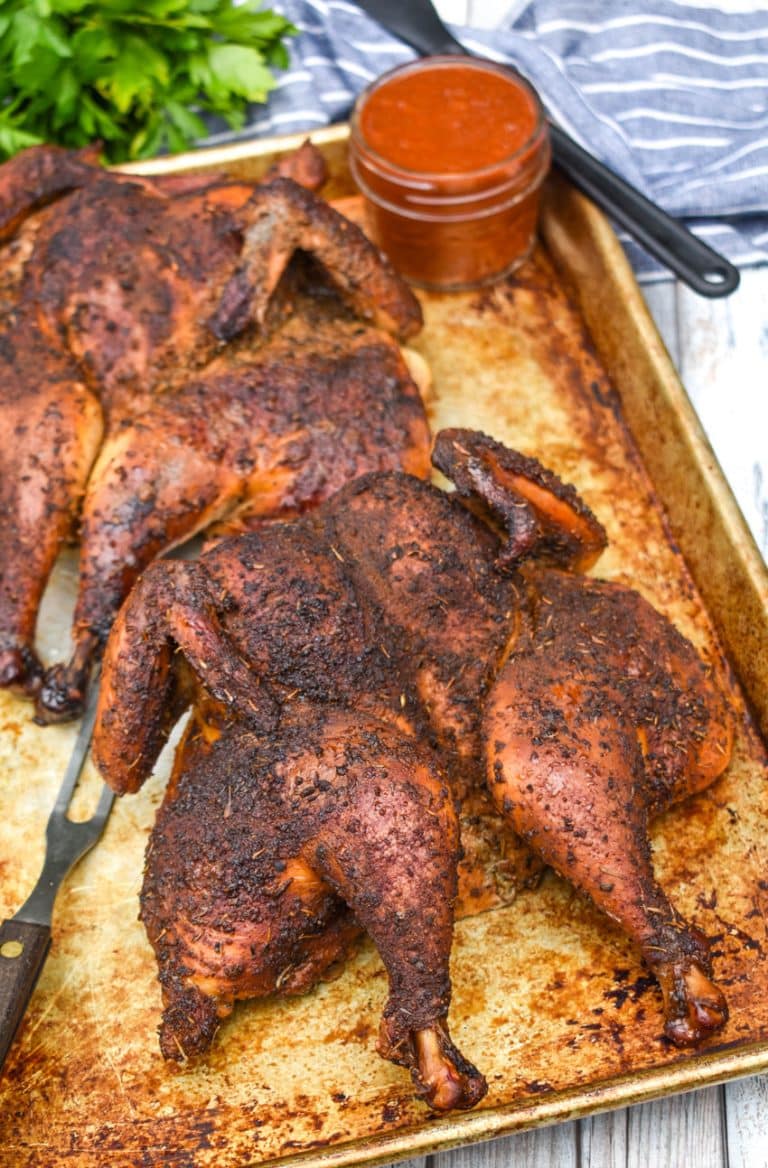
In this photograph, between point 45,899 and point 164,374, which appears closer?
point 45,899

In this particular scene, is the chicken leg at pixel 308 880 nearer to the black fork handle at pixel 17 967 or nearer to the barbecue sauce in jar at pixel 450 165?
the black fork handle at pixel 17 967

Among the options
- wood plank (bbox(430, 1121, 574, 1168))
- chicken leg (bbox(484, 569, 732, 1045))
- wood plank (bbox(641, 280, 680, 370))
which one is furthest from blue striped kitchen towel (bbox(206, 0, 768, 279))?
wood plank (bbox(430, 1121, 574, 1168))

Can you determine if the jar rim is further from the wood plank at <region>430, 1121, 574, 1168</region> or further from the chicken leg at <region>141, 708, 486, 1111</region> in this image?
the wood plank at <region>430, 1121, 574, 1168</region>

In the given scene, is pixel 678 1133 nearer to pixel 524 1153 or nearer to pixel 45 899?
pixel 524 1153

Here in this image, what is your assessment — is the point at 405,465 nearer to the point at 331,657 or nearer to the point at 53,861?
the point at 331,657

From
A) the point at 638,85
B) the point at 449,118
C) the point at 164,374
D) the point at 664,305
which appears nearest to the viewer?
the point at 164,374

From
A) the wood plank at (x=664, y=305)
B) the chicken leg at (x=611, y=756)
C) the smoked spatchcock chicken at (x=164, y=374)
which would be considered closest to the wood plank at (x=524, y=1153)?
the chicken leg at (x=611, y=756)

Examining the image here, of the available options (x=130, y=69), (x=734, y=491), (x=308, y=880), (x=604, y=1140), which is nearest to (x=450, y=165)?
(x=130, y=69)

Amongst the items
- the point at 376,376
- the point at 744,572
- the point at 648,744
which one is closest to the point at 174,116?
the point at 376,376
